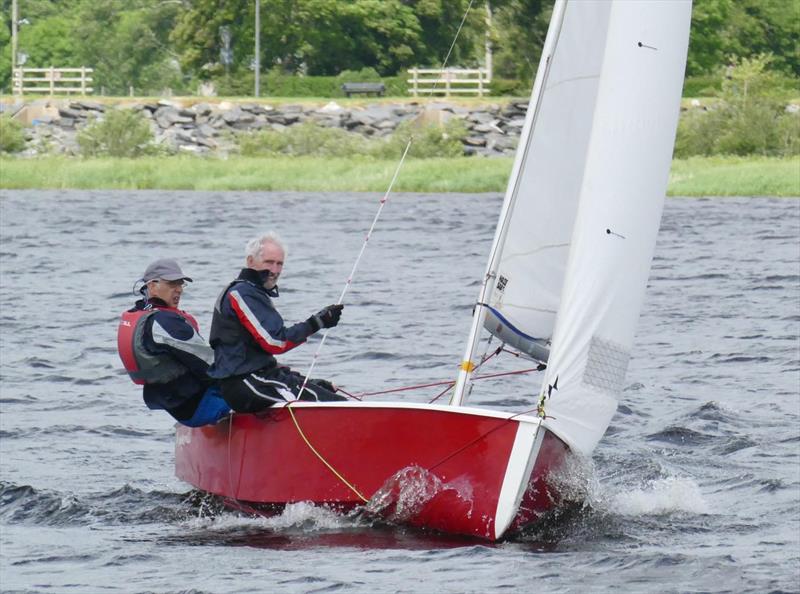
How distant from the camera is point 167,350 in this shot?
920 cm

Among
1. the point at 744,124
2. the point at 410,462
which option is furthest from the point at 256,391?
the point at 744,124

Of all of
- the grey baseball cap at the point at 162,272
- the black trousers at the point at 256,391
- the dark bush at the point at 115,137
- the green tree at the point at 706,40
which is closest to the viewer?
the black trousers at the point at 256,391

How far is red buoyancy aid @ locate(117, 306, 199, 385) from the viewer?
360 inches

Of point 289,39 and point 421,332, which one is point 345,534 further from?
point 289,39

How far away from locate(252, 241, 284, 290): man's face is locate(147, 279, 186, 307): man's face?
57 centimetres

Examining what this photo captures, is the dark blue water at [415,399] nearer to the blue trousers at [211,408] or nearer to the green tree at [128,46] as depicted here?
the blue trousers at [211,408]

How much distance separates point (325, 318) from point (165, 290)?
1048 millimetres

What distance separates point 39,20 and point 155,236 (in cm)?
5446

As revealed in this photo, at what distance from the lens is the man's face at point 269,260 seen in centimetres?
881

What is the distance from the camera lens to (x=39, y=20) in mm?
80250

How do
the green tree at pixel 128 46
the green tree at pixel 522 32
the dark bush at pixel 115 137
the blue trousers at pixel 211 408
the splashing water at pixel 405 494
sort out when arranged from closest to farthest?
the splashing water at pixel 405 494, the blue trousers at pixel 211 408, the dark bush at pixel 115 137, the green tree at pixel 522 32, the green tree at pixel 128 46

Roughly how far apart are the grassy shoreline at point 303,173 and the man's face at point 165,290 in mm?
28577

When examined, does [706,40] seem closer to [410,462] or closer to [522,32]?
[522,32]

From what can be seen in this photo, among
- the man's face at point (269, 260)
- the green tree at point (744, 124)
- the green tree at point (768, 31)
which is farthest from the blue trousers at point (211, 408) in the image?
the green tree at point (768, 31)
